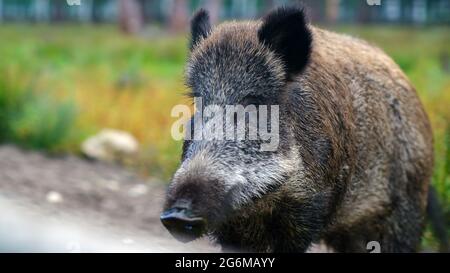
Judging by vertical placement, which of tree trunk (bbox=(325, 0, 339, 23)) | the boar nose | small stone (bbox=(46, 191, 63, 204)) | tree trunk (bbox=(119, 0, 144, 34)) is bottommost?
the boar nose

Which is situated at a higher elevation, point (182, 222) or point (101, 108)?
point (101, 108)

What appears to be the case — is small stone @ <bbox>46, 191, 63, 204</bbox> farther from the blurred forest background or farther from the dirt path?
the blurred forest background

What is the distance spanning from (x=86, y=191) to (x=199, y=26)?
366 cm

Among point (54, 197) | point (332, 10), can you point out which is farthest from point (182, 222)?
point (332, 10)

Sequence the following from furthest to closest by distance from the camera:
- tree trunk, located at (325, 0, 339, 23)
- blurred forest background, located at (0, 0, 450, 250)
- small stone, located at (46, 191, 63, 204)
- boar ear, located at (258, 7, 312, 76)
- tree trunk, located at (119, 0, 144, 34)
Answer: tree trunk, located at (119, 0, 144, 34) < tree trunk, located at (325, 0, 339, 23) < blurred forest background, located at (0, 0, 450, 250) < small stone, located at (46, 191, 63, 204) < boar ear, located at (258, 7, 312, 76)

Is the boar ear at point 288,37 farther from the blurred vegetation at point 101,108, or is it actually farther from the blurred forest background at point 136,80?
the blurred vegetation at point 101,108

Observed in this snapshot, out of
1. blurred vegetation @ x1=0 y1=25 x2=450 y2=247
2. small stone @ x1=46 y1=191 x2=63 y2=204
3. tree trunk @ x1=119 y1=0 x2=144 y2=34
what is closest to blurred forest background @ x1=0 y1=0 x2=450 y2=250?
blurred vegetation @ x1=0 y1=25 x2=450 y2=247

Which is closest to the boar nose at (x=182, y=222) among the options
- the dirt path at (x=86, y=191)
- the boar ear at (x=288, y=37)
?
the boar ear at (x=288, y=37)

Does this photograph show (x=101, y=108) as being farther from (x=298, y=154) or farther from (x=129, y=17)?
(x=129, y=17)

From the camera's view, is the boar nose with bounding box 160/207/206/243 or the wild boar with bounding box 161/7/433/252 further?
the wild boar with bounding box 161/7/433/252

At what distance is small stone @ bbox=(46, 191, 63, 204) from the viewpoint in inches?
293

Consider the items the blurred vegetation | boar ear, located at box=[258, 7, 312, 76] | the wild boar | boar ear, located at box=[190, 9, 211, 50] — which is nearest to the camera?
the wild boar

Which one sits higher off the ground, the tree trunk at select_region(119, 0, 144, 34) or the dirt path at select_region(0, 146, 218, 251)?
the tree trunk at select_region(119, 0, 144, 34)

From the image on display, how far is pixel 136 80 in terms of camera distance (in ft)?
44.2
